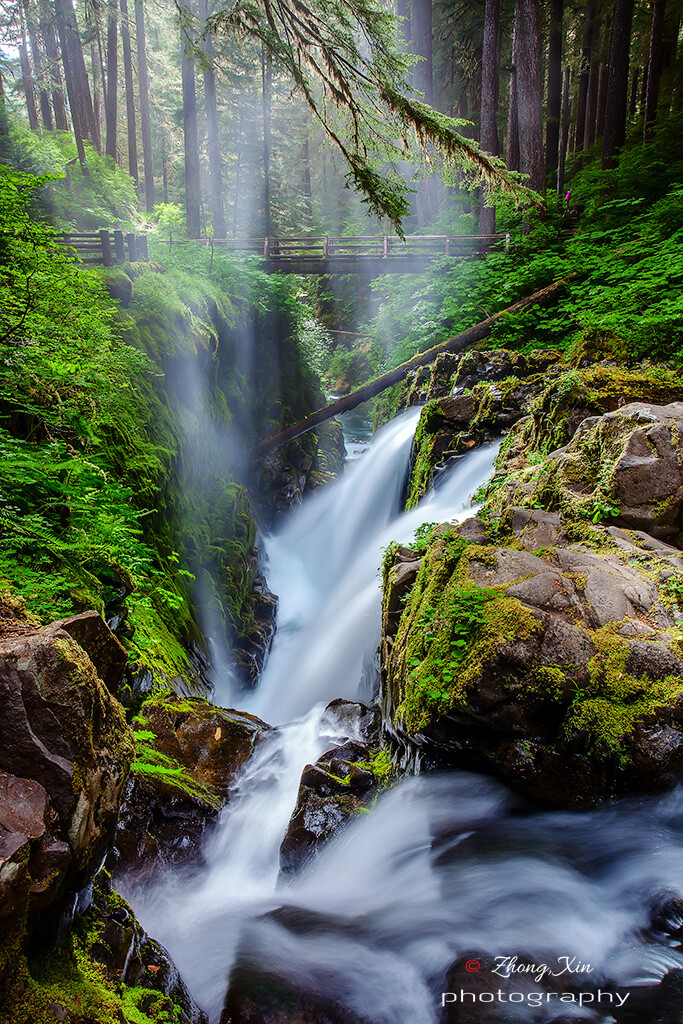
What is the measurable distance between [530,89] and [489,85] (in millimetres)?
2686

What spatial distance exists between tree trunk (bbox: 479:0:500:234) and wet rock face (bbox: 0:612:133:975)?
737 inches

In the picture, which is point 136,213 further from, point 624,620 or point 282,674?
point 624,620

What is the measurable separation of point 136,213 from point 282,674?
20.3 meters

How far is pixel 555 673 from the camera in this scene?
3.65 m

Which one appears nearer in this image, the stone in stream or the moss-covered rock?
the stone in stream

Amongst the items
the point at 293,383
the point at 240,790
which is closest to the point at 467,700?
the point at 240,790

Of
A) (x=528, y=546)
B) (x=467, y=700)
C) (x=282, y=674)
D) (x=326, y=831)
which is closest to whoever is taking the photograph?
(x=467, y=700)

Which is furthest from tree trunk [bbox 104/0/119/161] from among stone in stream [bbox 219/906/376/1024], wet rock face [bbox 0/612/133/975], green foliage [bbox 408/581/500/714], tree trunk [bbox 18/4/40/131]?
stone in stream [bbox 219/906/376/1024]

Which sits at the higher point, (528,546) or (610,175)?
(610,175)

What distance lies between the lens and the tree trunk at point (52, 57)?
59.0 feet

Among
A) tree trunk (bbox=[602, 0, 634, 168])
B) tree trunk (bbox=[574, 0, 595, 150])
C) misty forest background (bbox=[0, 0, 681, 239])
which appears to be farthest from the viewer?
tree trunk (bbox=[574, 0, 595, 150])

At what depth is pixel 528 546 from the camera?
486cm

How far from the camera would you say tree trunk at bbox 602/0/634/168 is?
15.4 meters

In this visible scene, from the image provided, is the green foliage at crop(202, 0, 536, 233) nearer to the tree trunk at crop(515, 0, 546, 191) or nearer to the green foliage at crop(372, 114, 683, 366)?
the green foliage at crop(372, 114, 683, 366)
